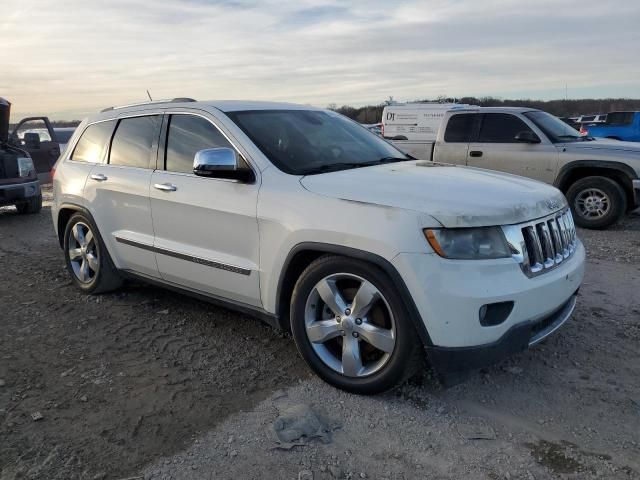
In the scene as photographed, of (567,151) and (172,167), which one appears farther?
(567,151)

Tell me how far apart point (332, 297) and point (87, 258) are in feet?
9.65

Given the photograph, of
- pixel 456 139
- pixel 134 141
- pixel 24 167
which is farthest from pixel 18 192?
pixel 456 139

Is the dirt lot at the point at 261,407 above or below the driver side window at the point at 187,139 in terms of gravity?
below

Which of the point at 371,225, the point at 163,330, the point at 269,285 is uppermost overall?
the point at 371,225

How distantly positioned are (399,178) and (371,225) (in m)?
0.58

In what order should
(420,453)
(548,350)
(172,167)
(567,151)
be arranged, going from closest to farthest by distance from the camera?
(420,453) < (548,350) < (172,167) < (567,151)

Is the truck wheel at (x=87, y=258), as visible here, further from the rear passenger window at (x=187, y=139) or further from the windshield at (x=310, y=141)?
the windshield at (x=310, y=141)

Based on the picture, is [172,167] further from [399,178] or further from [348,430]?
[348,430]

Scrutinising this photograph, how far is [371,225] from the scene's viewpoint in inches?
117

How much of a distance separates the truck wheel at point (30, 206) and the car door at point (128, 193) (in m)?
6.13

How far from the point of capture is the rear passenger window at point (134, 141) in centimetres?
441

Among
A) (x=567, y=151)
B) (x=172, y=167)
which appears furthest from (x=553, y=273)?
(x=567, y=151)

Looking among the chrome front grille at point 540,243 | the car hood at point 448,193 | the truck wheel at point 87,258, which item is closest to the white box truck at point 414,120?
the truck wheel at point 87,258

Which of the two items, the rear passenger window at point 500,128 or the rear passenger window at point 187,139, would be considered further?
the rear passenger window at point 500,128
